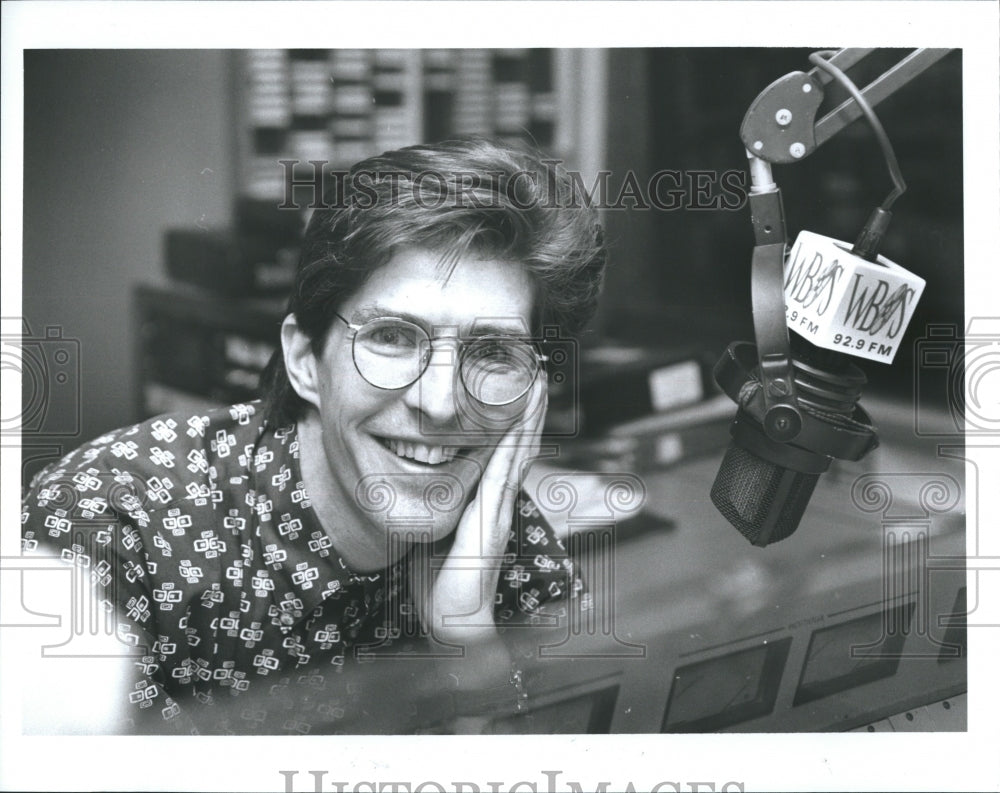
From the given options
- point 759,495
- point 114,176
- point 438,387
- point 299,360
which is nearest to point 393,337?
point 438,387

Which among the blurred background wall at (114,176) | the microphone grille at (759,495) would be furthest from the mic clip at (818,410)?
the blurred background wall at (114,176)

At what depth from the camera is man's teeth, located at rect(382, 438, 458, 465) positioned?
314 centimetres

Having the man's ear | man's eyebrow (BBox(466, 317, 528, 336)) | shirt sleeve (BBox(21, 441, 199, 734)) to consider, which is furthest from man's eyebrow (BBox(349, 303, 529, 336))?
shirt sleeve (BBox(21, 441, 199, 734))

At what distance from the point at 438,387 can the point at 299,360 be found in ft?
1.16

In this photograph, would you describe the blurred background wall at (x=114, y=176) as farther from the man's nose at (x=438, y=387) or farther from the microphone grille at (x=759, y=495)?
the microphone grille at (x=759, y=495)

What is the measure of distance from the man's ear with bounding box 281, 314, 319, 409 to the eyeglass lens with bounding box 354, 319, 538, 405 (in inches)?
5.6

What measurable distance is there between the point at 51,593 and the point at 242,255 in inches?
36.7

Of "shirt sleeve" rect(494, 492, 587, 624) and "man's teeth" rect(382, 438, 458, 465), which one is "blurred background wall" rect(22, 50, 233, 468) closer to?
"man's teeth" rect(382, 438, 458, 465)

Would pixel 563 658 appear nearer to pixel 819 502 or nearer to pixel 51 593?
pixel 819 502

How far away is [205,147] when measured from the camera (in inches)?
126

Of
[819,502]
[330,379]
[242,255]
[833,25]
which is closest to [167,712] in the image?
[330,379]

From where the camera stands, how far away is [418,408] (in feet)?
10.2

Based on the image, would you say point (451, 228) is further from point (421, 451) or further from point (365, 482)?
point (365, 482)

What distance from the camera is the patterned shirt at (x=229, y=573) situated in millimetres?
3119
